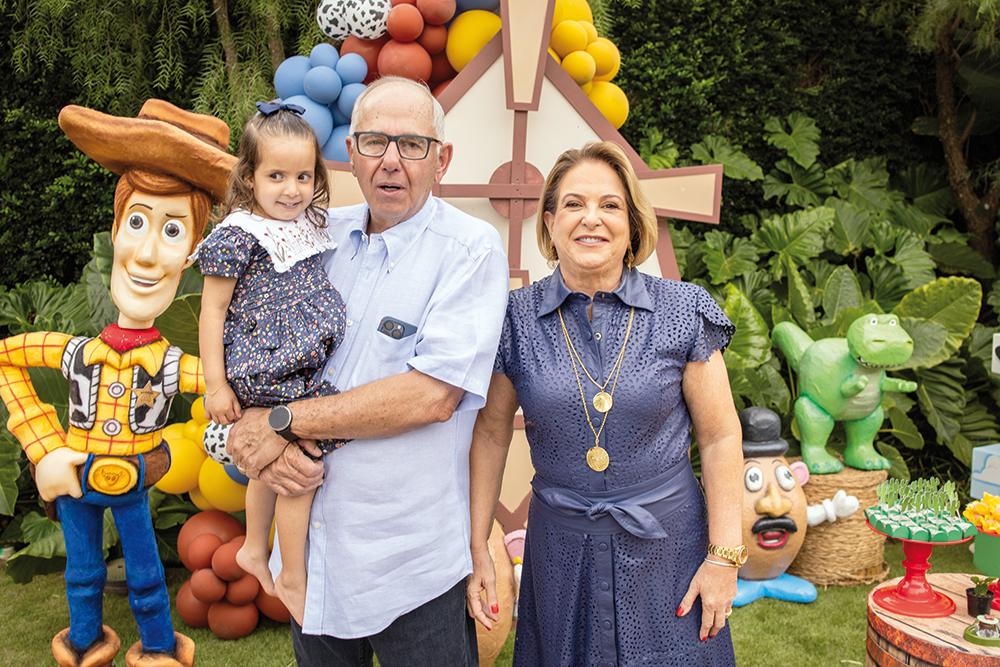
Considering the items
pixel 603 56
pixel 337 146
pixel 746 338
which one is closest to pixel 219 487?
pixel 337 146

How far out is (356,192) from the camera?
332 cm

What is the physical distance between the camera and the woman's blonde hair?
5.61 ft

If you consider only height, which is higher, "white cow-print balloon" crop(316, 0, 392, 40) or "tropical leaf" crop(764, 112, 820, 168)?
"white cow-print balloon" crop(316, 0, 392, 40)

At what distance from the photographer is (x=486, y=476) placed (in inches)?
70.6

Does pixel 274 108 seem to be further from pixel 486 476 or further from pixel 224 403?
pixel 486 476

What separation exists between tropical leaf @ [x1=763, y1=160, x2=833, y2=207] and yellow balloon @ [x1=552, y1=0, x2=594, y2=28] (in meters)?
2.40

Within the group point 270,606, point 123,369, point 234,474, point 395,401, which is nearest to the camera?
Answer: point 395,401

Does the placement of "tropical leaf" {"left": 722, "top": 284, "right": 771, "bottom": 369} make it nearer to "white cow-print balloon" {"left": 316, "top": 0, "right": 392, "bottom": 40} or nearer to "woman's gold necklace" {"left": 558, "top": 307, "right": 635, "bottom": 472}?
"white cow-print balloon" {"left": 316, "top": 0, "right": 392, "bottom": 40}

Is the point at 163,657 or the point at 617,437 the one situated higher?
the point at 617,437

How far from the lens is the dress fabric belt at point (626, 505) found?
5.52 ft

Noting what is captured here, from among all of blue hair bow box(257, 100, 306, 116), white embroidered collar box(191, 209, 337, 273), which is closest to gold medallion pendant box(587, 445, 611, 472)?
white embroidered collar box(191, 209, 337, 273)

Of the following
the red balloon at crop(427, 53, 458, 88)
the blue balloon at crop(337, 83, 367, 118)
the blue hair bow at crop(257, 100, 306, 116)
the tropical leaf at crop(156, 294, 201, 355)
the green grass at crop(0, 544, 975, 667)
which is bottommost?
the green grass at crop(0, 544, 975, 667)

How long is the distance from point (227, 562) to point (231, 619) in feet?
0.84

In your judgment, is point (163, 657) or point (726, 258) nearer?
point (163, 657)
